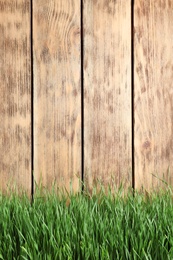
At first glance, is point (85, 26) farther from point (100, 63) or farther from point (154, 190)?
point (154, 190)

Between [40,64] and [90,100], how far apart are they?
197 mm

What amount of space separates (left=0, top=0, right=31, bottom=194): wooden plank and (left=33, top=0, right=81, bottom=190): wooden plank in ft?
0.09

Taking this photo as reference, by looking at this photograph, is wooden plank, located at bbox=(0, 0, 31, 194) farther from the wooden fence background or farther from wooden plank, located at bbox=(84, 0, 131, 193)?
wooden plank, located at bbox=(84, 0, 131, 193)

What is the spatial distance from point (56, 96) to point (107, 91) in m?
0.16

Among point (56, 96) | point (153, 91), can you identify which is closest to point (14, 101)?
point (56, 96)

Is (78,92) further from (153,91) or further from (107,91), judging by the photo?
(153,91)

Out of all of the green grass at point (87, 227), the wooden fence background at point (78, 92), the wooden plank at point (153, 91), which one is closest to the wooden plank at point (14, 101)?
the wooden fence background at point (78, 92)

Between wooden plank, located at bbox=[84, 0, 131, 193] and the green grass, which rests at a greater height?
wooden plank, located at bbox=[84, 0, 131, 193]

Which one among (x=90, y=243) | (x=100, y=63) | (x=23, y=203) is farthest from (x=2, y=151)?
(x=90, y=243)

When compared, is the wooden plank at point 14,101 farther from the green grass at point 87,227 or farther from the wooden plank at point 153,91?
the wooden plank at point 153,91

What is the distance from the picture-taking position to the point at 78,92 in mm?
1811

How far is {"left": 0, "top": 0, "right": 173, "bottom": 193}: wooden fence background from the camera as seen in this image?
1.81 m

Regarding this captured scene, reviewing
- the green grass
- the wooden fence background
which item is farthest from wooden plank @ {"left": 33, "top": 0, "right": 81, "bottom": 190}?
the green grass

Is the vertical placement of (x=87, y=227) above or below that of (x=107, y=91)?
below
